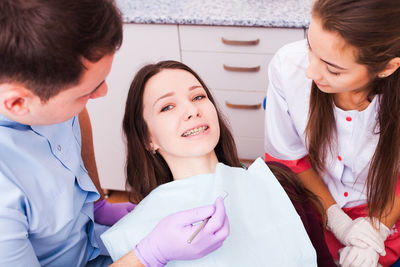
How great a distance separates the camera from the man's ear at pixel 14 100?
80cm

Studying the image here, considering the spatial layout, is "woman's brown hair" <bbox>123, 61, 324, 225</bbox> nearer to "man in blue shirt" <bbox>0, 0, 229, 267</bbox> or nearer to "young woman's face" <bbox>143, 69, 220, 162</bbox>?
"young woman's face" <bbox>143, 69, 220, 162</bbox>

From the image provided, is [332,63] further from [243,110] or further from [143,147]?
[243,110]

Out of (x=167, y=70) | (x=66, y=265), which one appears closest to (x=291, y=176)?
(x=167, y=70)

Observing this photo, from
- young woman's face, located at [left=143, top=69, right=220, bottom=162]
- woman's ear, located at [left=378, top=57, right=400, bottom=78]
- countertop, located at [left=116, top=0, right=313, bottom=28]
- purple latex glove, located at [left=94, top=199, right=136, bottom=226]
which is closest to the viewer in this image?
woman's ear, located at [left=378, top=57, right=400, bottom=78]

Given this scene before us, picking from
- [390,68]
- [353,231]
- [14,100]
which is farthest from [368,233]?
[14,100]

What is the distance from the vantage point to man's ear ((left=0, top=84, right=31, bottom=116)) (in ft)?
2.64

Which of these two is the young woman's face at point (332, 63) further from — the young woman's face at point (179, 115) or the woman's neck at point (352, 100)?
the young woman's face at point (179, 115)

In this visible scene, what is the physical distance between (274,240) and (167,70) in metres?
0.59

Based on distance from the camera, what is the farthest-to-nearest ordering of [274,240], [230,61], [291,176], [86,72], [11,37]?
[230,61], [291,176], [274,240], [86,72], [11,37]

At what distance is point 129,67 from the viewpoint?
7.12ft

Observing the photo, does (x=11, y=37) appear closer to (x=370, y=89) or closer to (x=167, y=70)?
(x=167, y=70)

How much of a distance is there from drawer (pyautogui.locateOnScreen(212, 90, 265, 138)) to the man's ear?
1340 millimetres

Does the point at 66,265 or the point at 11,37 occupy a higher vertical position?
the point at 11,37

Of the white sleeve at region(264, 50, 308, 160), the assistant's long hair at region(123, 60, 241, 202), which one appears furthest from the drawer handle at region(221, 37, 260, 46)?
the assistant's long hair at region(123, 60, 241, 202)
